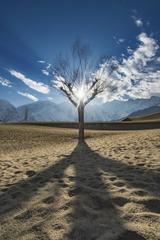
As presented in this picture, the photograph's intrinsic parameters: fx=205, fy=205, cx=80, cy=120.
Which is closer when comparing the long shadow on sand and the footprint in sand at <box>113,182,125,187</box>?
the long shadow on sand

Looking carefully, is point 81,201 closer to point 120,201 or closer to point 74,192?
point 74,192

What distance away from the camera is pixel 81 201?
4.38 m

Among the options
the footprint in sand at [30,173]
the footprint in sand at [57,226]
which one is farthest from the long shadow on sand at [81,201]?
the footprint in sand at [30,173]

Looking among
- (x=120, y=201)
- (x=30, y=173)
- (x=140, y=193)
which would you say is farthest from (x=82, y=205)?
(x=30, y=173)

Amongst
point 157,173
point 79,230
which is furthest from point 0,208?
point 157,173

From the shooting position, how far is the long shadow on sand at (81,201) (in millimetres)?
3285

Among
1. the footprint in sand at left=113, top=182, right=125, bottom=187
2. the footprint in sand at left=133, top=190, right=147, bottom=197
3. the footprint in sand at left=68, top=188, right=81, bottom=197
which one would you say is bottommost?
the footprint in sand at left=68, top=188, right=81, bottom=197

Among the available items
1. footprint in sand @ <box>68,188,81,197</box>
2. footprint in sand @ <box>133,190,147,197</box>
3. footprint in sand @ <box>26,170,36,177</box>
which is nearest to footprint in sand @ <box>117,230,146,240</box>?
footprint in sand @ <box>133,190,147,197</box>

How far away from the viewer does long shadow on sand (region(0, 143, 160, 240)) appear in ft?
10.8

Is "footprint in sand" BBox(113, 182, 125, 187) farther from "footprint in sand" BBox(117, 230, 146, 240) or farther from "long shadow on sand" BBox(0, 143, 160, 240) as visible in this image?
"footprint in sand" BBox(117, 230, 146, 240)

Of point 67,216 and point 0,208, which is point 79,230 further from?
point 0,208

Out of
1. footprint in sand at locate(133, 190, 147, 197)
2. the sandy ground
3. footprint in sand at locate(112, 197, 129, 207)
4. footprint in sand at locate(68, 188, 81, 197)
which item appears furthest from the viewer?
footprint in sand at locate(68, 188, 81, 197)

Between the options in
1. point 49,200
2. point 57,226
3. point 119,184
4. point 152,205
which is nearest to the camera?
point 57,226

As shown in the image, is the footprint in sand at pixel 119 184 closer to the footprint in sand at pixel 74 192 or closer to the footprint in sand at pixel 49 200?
the footprint in sand at pixel 74 192
